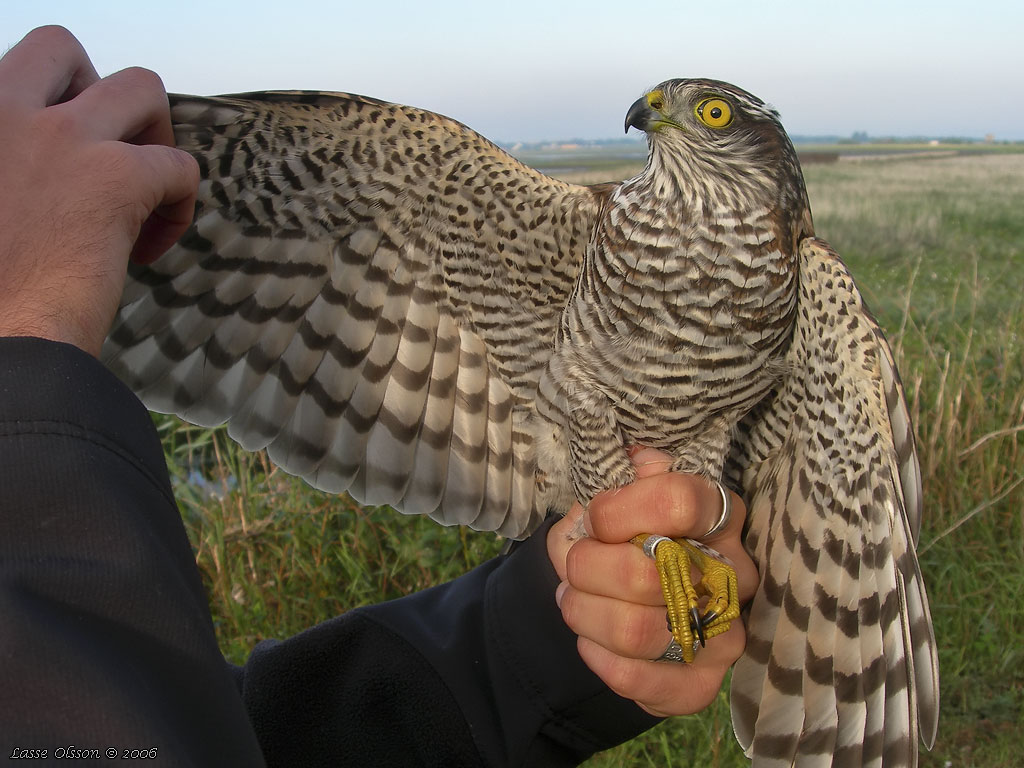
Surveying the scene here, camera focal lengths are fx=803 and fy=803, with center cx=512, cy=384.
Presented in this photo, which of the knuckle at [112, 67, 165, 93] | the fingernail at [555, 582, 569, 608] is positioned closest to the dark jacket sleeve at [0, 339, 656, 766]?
the knuckle at [112, 67, 165, 93]

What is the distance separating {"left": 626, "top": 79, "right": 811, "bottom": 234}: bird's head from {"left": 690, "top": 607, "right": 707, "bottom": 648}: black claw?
48.9 inches

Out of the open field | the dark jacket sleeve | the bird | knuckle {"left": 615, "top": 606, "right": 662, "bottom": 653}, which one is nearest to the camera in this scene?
the dark jacket sleeve

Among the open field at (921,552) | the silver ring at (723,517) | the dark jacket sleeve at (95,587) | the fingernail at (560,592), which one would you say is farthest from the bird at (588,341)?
the dark jacket sleeve at (95,587)

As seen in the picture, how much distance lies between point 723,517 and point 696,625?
390mm

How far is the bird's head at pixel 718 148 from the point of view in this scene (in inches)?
100

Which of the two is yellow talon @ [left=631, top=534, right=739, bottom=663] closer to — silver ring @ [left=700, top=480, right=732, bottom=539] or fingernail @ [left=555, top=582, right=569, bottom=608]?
silver ring @ [left=700, top=480, right=732, bottom=539]

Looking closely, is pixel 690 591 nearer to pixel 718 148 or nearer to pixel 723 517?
pixel 723 517

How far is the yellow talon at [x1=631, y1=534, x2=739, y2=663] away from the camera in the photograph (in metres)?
2.28

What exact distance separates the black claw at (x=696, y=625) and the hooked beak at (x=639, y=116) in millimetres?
1600

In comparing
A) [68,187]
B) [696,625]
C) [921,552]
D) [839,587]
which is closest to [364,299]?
[68,187]

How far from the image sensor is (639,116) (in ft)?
9.04

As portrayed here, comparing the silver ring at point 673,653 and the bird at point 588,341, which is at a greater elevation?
the bird at point 588,341

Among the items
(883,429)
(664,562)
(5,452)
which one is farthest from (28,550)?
(883,429)

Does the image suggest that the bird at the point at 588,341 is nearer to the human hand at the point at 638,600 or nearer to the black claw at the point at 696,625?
the human hand at the point at 638,600
